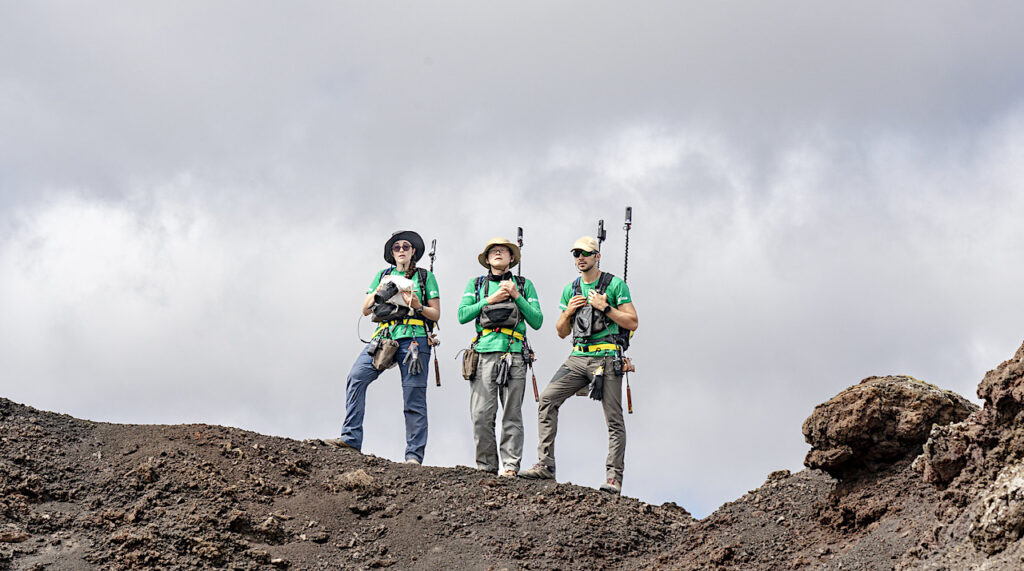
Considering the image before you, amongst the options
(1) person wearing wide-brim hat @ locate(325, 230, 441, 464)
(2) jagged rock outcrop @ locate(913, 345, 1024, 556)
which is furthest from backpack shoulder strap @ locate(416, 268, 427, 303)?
(2) jagged rock outcrop @ locate(913, 345, 1024, 556)

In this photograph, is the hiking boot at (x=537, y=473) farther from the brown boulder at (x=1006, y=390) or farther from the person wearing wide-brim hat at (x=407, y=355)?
the brown boulder at (x=1006, y=390)

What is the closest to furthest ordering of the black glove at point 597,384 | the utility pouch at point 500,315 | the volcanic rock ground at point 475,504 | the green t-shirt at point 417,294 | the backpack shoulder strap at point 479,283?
the volcanic rock ground at point 475,504 → the black glove at point 597,384 → the utility pouch at point 500,315 → the backpack shoulder strap at point 479,283 → the green t-shirt at point 417,294

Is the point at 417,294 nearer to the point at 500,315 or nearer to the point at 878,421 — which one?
the point at 500,315

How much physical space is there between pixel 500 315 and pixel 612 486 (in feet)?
6.94

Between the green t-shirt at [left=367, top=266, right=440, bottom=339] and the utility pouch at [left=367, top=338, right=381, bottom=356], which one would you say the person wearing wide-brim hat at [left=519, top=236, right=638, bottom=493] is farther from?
the utility pouch at [left=367, top=338, right=381, bottom=356]

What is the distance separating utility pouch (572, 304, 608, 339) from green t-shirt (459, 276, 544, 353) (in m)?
0.48

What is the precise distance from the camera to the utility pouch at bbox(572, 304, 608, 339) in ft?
33.8

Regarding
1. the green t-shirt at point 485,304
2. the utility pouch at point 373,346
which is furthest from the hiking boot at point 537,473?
the utility pouch at point 373,346

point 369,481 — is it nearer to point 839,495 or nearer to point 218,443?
point 218,443

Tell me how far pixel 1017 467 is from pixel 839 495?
246 centimetres

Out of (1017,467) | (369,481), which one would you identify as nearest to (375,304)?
(369,481)

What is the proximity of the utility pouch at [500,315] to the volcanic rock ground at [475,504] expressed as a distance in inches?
62.9

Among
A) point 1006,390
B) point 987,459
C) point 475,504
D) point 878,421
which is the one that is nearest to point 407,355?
point 475,504

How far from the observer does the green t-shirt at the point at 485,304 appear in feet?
34.4
